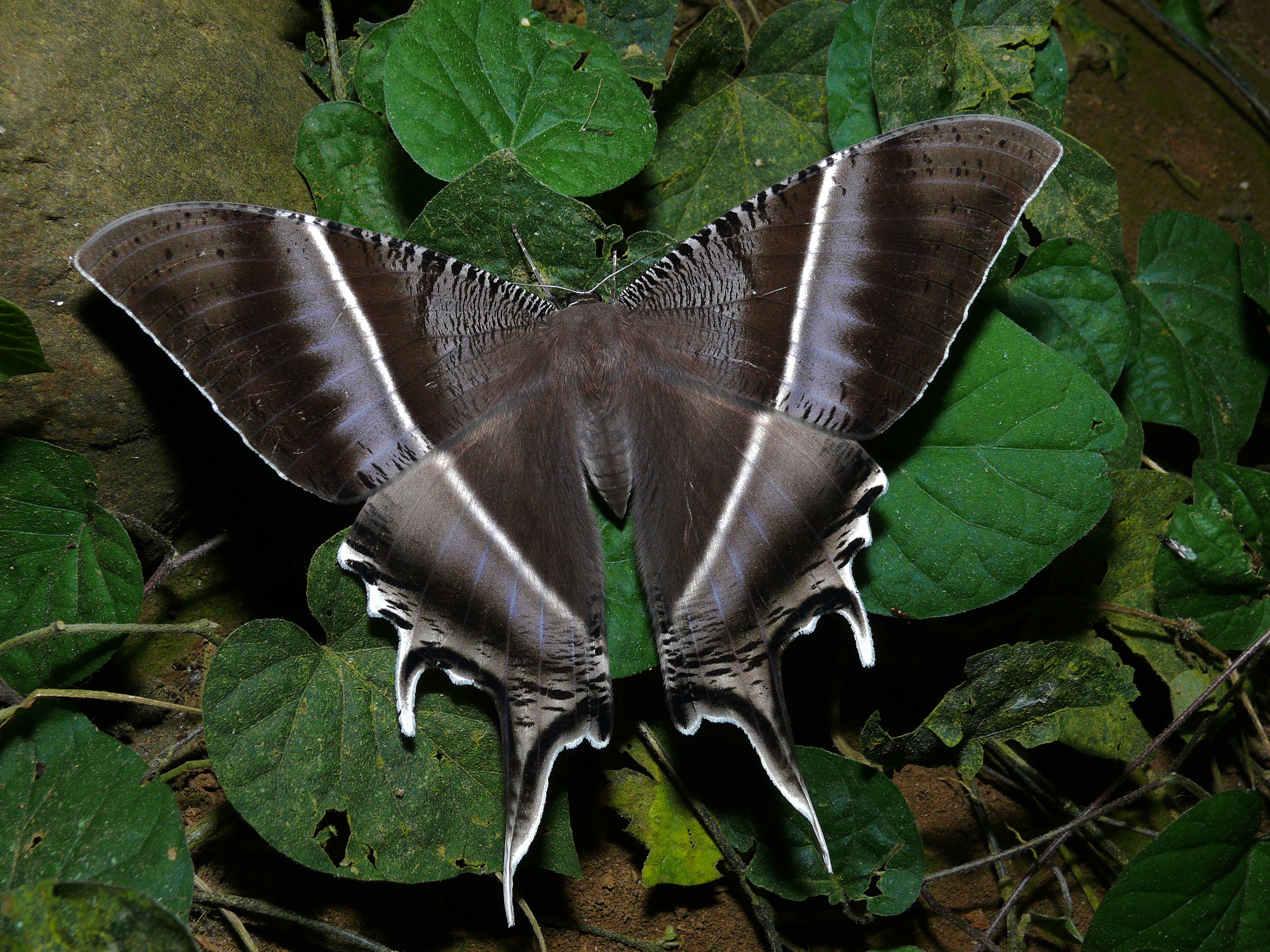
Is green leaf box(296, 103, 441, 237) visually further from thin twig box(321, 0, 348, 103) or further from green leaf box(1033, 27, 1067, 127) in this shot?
green leaf box(1033, 27, 1067, 127)

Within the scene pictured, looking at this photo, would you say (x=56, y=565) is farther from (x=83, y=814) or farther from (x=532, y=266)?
(x=532, y=266)

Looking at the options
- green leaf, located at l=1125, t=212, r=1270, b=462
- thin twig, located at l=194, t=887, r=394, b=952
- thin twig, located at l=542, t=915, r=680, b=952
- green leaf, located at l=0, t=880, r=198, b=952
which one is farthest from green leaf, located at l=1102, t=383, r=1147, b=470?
green leaf, located at l=0, t=880, r=198, b=952

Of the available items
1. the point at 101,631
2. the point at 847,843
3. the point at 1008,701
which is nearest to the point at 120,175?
the point at 101,631

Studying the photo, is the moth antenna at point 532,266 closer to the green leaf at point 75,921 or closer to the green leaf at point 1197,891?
the green leaf at point 75,921

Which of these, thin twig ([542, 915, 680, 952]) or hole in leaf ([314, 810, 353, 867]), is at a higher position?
hole in leaf ([314, 810, 353, 867])

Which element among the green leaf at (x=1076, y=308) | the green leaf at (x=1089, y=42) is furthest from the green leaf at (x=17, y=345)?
the green leaf at (x=1089, y=42)

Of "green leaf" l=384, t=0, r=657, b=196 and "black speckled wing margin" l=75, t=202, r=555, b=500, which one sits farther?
"green leaf" l=384, t=0, r=657, b=196
